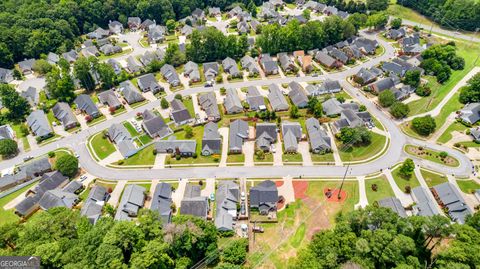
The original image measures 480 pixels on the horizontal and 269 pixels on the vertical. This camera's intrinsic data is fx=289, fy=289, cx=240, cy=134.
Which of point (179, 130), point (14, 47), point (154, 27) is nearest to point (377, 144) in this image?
point (179, 130)

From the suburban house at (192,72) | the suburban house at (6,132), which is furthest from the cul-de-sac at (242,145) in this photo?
the suburban house at (192,72)

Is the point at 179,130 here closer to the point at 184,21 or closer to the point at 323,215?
the point at 323,215

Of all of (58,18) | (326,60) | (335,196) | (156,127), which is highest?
(58,18)

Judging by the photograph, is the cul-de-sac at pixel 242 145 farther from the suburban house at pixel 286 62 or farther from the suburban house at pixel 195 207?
the suburban house at pixel 286 62

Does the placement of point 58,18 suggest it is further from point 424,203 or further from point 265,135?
point 424,203

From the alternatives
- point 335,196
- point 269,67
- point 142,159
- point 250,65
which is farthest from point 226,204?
point 250,65

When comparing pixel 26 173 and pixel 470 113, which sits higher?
pixel 26 173
